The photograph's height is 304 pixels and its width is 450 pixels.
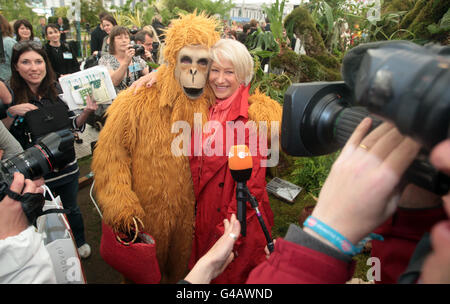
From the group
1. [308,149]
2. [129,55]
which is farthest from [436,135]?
[129,55]

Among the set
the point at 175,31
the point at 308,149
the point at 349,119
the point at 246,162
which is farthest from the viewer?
the point at 175,31

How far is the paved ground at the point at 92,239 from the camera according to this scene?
2.27m

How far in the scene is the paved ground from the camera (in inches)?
89.5

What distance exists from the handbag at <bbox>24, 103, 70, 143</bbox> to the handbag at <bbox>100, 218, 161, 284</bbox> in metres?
0.82

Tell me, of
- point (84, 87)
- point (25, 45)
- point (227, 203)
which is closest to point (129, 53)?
point (84, 87)

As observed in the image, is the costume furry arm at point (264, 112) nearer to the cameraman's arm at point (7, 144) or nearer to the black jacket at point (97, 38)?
the cameraman's arm at point (7, 144)

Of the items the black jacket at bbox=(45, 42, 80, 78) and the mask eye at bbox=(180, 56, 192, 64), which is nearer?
the mask eye at bbox=(180, 56, 192, 64)

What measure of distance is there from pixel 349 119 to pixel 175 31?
1.23 m

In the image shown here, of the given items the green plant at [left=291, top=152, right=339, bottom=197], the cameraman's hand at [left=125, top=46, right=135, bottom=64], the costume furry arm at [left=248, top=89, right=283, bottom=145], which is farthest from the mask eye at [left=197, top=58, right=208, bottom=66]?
the green plant at [left=291, top=152, right=339, bottom=197]

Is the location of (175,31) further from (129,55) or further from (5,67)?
(5,67)

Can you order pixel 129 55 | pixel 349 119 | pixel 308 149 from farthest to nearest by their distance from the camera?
pixel 129 55 < pixel 308 149 < pixel 349 119

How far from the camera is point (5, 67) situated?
3289mm

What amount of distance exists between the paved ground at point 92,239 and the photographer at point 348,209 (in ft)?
6.91

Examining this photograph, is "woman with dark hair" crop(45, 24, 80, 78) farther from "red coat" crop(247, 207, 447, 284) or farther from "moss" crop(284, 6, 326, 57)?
"red coat" crop(247, 207, 447, 284)
